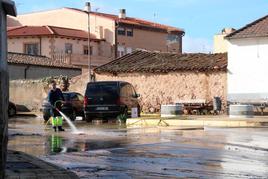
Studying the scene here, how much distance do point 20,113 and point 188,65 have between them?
12.3 metres

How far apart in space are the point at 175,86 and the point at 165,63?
91.7 inches

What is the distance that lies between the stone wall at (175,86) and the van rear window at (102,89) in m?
8.54

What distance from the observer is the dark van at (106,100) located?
1092 inches

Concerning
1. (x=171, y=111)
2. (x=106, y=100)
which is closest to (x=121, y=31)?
(x=106, y=100)

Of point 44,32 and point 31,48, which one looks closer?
point 44,32

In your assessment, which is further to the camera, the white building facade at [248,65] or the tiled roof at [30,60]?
the tiled roof at [30,60]

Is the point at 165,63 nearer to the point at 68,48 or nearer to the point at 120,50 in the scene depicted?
the point at 68,48

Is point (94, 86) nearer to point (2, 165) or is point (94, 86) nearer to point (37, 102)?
point (37, 102)

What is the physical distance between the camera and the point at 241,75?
34250 mm

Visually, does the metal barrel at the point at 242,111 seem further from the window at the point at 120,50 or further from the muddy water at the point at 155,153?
the window at the point at 120,50

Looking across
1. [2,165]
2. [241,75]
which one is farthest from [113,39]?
[2,165]

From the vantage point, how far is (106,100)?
27.8 m

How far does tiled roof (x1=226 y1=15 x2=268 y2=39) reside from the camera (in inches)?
1332

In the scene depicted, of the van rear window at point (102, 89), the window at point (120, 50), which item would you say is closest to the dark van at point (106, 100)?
the van rear window at point (102, 89)
